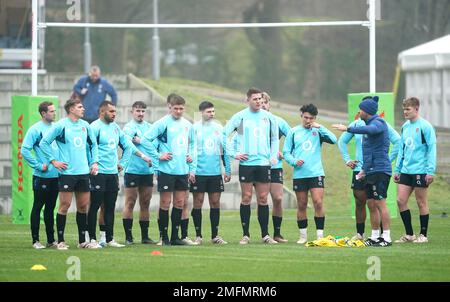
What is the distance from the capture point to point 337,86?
156ft

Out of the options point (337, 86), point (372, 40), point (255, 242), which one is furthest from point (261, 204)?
point (337, 86)

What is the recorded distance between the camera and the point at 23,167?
23391mm

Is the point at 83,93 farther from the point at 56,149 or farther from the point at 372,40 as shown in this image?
the point at 56,149

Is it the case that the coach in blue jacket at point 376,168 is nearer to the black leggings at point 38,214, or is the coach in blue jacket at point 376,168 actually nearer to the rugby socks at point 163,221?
the rugby socks at point 163,221

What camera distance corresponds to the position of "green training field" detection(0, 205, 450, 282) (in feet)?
46.9

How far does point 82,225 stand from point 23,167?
235 inches

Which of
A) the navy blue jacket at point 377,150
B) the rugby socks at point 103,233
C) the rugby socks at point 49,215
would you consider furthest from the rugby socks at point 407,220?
the rugby socks at point 49,215

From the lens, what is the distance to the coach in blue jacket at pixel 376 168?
17750 millimetres

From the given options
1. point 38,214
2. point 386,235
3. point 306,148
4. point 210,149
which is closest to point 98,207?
point 38,214

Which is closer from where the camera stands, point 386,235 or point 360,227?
point 386,235

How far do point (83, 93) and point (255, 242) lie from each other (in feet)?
29.3

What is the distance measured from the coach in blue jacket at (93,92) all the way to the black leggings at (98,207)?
8.64 metres

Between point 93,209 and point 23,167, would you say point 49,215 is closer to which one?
point 93,209

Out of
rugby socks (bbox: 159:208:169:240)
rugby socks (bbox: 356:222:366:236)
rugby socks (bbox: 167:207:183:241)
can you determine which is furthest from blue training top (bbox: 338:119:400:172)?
rugby socks (bbox: 159:208:169:240)
